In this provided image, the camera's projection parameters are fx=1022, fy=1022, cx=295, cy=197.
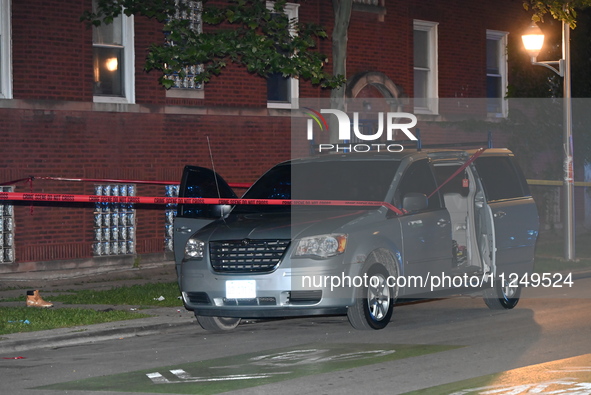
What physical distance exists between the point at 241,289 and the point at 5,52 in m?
8.28

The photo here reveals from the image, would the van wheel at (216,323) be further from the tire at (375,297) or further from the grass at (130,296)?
the grass at (130,296)

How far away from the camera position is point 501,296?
12.8 m

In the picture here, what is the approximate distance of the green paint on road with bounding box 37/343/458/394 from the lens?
8.30 meters

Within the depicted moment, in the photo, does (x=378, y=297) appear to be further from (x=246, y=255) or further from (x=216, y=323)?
(x=216, y=323)

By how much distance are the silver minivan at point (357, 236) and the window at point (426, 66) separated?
1121cm

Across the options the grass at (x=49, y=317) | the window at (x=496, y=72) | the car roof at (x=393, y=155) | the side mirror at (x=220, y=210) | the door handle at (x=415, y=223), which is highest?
the window at (x=496, y=72)

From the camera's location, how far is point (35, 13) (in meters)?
17.2

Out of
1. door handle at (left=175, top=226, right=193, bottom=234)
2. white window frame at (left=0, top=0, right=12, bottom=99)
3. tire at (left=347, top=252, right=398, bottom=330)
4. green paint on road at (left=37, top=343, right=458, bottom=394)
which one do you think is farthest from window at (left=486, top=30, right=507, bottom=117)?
green paint on road at (left=37, top=343, right=458, bottom=394)

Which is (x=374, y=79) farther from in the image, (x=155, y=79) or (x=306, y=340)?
(x=306, y=340)

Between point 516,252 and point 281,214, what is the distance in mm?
3417

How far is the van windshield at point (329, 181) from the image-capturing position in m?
11.6

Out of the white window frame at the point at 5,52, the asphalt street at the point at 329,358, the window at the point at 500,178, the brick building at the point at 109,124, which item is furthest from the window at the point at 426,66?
A: the asphalt street at the point at 329,358

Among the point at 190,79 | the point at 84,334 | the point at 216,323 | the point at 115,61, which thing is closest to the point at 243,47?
the point at 115,61

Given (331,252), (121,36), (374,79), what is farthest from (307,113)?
(331,252)
